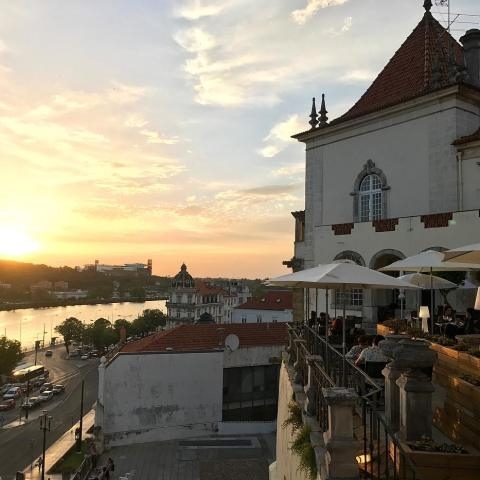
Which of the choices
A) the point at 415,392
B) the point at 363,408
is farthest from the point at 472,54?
the point at 363,408

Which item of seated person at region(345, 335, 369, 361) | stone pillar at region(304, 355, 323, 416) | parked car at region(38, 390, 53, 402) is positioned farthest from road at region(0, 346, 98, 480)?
stone pillar at region(304, 355, 323, 416)

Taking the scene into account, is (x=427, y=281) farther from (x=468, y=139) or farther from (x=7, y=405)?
(x=7, y=405)

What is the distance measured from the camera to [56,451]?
34.8 metres

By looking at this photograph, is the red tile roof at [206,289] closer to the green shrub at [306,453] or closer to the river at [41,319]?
the river at [41,319]

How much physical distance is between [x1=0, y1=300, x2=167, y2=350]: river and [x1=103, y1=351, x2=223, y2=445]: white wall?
75.9 metres

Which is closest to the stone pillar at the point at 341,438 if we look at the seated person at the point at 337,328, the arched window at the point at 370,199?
the seated person at the point at 337,328

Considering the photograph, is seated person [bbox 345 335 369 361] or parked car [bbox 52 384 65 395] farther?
parked car [bbox 52 384 65 395]

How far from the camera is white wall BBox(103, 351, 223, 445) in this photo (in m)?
26.3

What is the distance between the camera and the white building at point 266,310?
221 feet

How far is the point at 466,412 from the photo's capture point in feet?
17.0

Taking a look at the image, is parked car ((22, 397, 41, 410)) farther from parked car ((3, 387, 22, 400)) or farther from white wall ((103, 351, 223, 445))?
white wall ((103, 351, 223, 445))

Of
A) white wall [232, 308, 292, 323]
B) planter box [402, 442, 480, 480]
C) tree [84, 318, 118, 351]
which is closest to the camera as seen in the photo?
planter box [402, 442, 480, 480]

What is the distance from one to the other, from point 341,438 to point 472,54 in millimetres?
20943

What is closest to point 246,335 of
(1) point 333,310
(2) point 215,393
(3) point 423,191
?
(2) point 215,393
